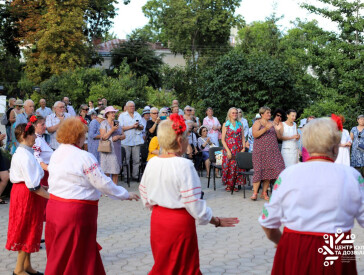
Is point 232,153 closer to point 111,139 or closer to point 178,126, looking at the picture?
point 111,139

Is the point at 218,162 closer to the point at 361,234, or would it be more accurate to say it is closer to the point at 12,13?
the point at 361,234

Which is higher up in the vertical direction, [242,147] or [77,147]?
[77,147]

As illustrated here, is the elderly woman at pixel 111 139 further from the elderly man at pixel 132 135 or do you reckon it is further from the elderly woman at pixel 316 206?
the elderly woman at pixel 316 206

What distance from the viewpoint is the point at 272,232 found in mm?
3494

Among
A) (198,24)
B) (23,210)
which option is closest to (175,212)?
(23,210)

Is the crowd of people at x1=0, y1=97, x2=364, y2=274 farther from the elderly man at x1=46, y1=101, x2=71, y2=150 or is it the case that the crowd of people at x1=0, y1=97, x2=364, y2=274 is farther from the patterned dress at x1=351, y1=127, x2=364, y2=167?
the patterned dress at x1=351, y1=127, x2=364, y2=167

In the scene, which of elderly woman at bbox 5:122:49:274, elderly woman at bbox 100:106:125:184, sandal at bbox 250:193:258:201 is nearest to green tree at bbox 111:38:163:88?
elderly woman at bbox 100:106:125:184

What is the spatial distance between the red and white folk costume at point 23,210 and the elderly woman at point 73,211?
1.11 metres

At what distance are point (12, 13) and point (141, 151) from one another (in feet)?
97.3

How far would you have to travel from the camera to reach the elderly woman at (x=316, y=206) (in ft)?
10.6

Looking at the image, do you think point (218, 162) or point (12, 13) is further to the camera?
point (12, 13)

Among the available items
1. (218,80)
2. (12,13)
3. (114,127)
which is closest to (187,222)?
(114,127)

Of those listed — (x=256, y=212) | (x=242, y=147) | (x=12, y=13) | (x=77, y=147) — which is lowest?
(x=256, y=212)

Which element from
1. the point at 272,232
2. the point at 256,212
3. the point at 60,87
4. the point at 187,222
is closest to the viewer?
the point at 272,232
